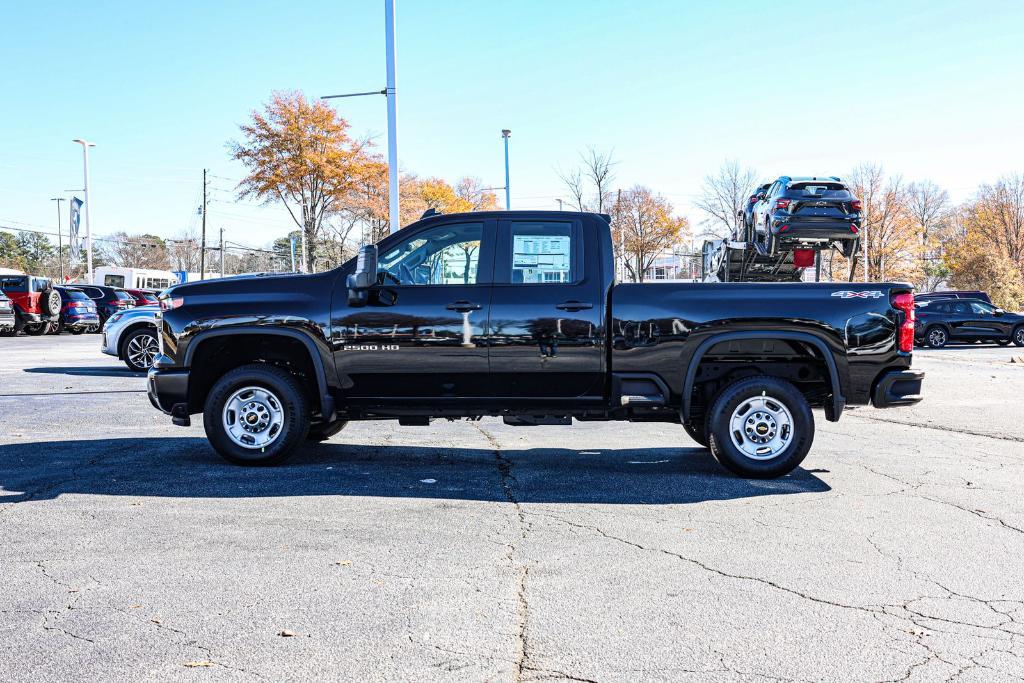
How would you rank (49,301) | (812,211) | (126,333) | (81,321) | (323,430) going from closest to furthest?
(323,430)
(126,333)
(812,211)
(49,301)
(81,321)

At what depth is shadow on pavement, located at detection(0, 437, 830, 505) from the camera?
610 centimetres

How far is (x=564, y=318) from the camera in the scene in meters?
6.63

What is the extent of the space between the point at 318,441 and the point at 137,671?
516 centimetres

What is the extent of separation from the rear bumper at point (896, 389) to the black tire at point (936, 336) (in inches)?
852

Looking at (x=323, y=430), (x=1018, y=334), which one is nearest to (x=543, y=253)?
(x=323, y=430)

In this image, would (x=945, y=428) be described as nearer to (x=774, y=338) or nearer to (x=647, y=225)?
(x=774, y=338)

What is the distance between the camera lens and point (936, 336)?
26.2 meters

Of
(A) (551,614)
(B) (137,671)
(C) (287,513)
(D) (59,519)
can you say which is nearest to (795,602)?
(A) (551,614)

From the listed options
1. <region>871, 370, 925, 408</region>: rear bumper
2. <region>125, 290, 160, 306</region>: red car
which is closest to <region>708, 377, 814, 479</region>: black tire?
<region>871, 370, 925, 408</region>: rear bumper

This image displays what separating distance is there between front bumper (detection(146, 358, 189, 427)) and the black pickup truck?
0.01 metres

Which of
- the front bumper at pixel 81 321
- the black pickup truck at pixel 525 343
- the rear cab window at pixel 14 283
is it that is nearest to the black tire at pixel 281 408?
the black pickup truck at pixel 525 343

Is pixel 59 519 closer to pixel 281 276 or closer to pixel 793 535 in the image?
pixel 281 276

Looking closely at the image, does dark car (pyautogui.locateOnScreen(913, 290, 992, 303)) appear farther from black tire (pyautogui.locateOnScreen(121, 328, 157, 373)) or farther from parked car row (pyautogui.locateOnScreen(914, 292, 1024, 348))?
black tire (pyautogui.locateOnScreen(121, 328, 157, 373))

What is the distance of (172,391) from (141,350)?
9982 millimetres
